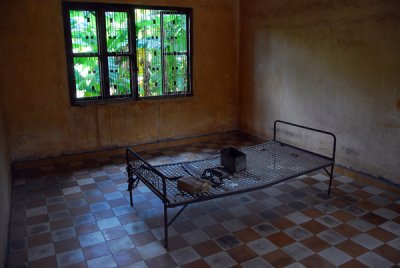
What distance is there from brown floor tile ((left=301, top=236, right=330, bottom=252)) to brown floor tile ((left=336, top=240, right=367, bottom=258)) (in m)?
0.14

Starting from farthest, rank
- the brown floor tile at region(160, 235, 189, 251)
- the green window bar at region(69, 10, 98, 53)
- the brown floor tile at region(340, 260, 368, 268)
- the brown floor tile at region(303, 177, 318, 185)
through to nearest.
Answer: the green window bar at region(69, 10, 98, 53) < the brown floor tile at region(303, 177, 318, 185) < the brown floor tile at region(160, 235, 189, 251) < the brown floor tile at region(340, 260, 368, 268)

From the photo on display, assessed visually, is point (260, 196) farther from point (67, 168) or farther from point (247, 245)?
point (67, 168)

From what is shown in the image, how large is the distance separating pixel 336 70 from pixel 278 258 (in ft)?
10.1

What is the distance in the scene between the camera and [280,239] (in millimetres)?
3617

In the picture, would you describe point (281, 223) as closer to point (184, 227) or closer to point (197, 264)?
point (184, 227)

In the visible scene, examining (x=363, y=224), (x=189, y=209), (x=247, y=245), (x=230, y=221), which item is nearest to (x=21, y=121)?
(x=189, y=209)

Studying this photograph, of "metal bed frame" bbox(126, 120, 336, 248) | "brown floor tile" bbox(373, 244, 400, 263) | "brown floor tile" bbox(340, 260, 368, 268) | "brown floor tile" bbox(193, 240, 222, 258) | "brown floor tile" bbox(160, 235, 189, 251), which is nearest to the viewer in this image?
"brown floor tile" bbox(340, 260, 368, 268)

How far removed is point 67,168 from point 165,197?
2840 millimetres

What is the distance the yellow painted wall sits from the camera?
17.4 ft

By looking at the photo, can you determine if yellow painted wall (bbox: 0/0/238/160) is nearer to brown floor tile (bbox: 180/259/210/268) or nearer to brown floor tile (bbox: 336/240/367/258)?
brown floor tile (bbox: 180/259/210/268)

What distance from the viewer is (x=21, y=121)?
18.0 ft

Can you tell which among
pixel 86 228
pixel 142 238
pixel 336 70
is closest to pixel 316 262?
pixel 142 238

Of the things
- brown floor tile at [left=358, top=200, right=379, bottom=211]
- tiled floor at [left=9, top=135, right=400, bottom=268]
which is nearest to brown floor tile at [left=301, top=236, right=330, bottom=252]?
tiled floor at [left=9, top=135, right=400, bottom=268]

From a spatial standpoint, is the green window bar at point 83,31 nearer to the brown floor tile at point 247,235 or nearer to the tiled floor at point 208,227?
the tiled floor at point 208,227
